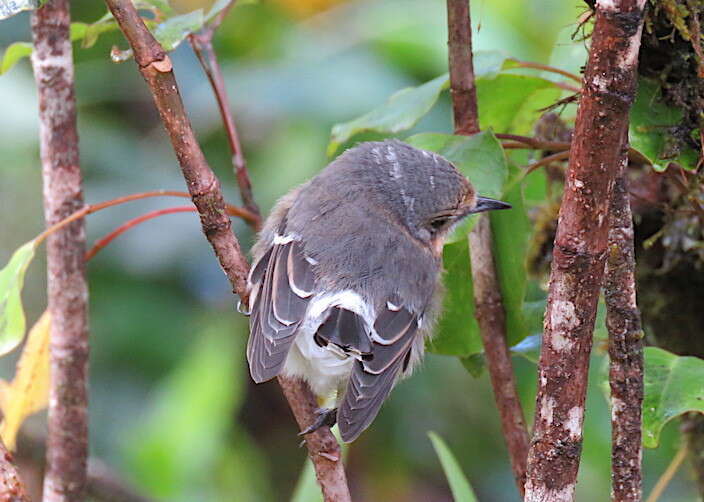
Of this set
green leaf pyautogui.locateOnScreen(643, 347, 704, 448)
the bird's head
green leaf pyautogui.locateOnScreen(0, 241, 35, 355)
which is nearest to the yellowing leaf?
green leaf pyautogui.locateOnScreen(0, 241, 35, 355)

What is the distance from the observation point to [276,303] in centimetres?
252

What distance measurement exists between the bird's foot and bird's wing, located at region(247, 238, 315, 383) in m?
0.15

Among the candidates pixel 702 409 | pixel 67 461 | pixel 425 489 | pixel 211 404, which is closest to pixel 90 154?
pixel 211 404

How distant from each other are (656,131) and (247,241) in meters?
2.93

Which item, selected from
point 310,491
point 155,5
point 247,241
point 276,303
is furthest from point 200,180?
point 247,241

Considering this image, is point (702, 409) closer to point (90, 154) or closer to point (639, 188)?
point (639, 188)

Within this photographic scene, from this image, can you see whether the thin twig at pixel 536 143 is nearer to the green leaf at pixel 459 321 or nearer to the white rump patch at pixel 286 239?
the green leaf at pixel 459 321

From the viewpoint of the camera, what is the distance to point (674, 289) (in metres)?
2.93

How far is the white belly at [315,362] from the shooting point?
2.57 m

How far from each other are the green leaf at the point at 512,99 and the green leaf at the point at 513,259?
25 cm

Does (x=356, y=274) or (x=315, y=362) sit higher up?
(x=356, y=274)

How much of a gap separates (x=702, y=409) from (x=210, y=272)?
3.31 meters

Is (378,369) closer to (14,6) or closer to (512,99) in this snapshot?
(512,99)

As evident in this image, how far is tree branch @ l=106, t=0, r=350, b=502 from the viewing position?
74.4 inches
